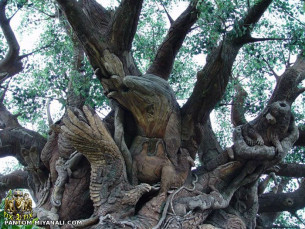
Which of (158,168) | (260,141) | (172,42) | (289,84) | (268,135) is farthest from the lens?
(172,42)

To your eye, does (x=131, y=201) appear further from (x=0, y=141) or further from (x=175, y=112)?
(x=0, y=141)

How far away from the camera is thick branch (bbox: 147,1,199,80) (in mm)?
6613

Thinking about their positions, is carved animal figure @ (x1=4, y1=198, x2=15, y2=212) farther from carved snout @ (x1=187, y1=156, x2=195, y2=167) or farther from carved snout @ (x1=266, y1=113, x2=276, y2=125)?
carved snout @ (x1=266, y1=113, x2=276, y2=125)

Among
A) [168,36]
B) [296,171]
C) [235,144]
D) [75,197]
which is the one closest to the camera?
[75,197]

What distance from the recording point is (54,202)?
5633 mm

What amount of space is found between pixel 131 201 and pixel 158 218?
383mm

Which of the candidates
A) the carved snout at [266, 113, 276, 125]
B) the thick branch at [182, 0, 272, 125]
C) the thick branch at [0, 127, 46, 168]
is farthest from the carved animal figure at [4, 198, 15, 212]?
the carved snout at [266, 113, 276, 125]

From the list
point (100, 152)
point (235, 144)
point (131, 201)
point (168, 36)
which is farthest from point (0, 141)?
point (235, 144)

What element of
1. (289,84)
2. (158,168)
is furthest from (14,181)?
(289,84)

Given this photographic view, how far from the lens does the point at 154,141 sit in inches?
237

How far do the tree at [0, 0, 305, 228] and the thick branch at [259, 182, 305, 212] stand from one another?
847 millimetres

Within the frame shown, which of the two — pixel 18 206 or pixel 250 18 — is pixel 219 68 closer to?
pixel 250 18

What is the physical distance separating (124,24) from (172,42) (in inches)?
37.7

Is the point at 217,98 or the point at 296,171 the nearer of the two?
the point at 217,98
